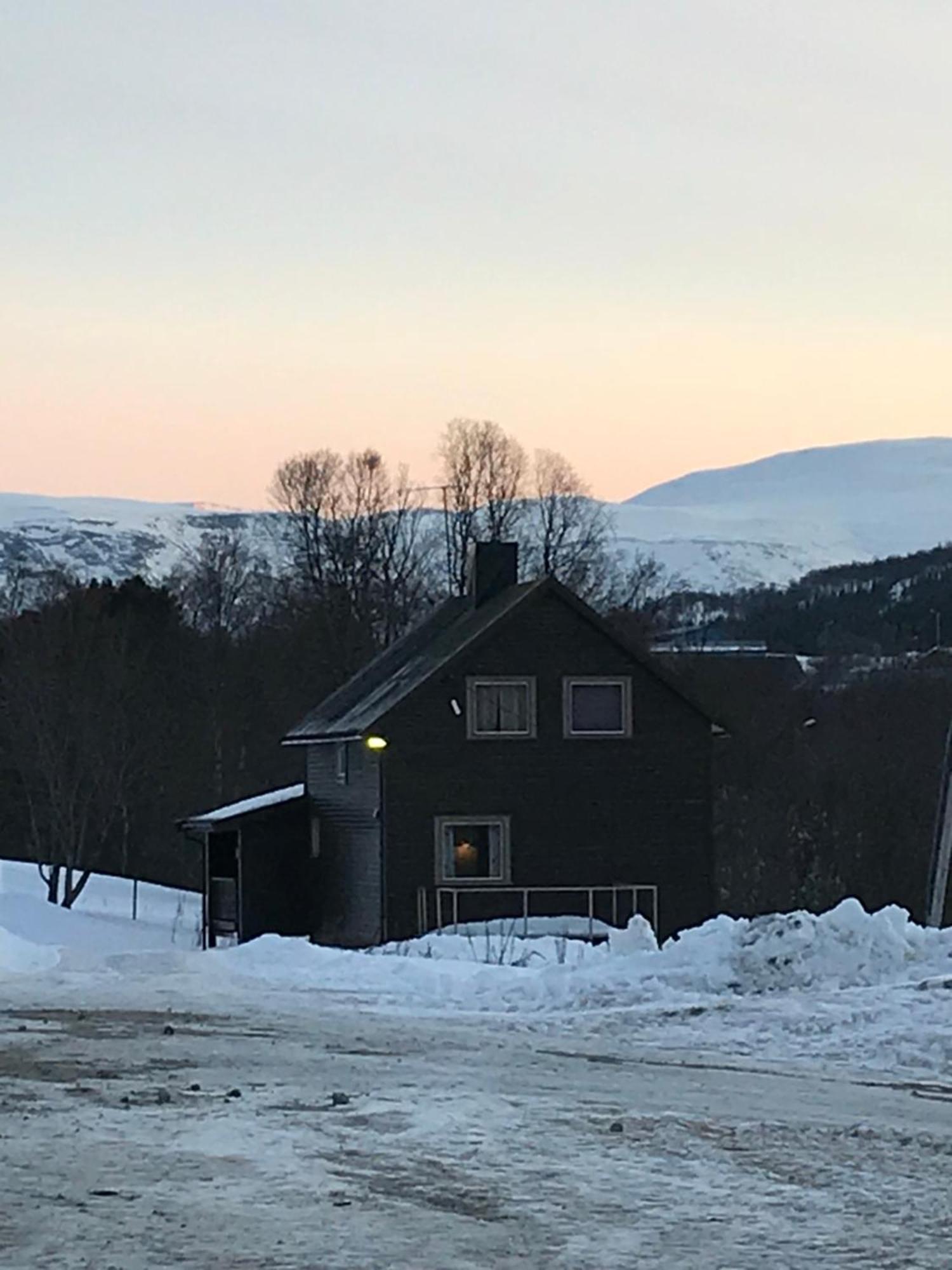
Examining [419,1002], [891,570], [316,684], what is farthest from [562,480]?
[419,1002]

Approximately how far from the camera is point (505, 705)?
42875mm

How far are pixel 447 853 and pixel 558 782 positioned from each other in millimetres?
2691

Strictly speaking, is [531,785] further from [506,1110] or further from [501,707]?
[506,1110]

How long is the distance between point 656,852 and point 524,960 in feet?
52.2

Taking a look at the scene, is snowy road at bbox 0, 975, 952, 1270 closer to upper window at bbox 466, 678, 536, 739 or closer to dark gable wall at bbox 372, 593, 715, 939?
dark gable wall at bbox 372, 593, 715, 939

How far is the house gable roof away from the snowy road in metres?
24.4

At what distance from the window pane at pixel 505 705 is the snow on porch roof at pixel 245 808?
644 centimetres

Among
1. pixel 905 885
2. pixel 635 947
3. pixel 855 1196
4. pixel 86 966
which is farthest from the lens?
pixel 905 885

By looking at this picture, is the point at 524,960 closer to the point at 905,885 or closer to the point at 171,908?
the point at 171,908

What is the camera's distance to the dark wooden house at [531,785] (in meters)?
42.0

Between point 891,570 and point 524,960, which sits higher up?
point 891,570

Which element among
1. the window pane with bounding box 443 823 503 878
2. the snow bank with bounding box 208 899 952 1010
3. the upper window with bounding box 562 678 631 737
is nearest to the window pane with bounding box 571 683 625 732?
the upper window with bounding box 562 678 631 737

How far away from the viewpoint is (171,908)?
57.3 meters

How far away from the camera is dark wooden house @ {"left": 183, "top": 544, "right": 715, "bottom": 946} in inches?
1655
